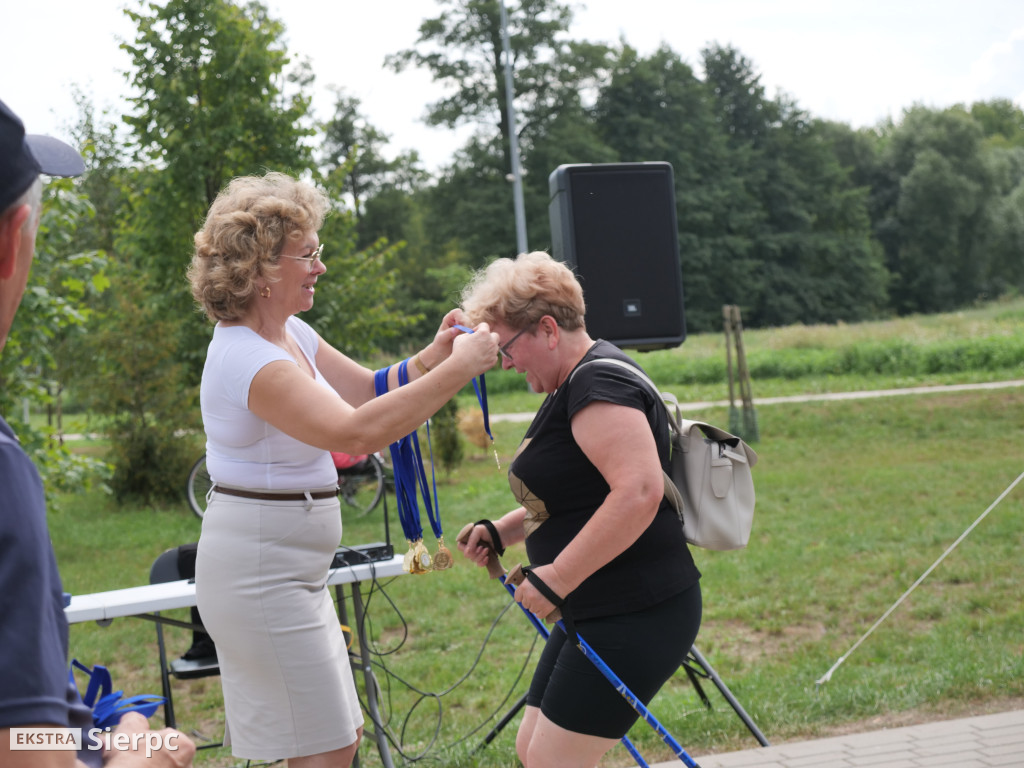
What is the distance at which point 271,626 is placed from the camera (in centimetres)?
229

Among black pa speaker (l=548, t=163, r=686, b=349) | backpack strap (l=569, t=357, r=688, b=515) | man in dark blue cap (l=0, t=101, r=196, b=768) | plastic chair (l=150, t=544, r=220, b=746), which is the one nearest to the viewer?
man in dark blue cap (l=0, t=101, r=196, b=768)

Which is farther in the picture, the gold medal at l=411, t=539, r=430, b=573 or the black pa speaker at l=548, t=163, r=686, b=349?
the black pa speaker at l=548, t=163, r=686, b=349

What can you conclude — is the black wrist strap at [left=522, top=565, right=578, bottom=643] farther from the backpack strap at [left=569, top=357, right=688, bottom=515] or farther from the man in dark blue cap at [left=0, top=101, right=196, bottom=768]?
the man in dark blue cap at [left=0, top=101, right=196, bottom=768]

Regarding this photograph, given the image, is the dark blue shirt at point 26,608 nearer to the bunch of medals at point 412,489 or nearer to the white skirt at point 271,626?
the white skirt at point 271,626

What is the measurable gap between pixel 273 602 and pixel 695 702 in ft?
9.44

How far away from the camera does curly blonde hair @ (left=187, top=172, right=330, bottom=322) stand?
7.70ft

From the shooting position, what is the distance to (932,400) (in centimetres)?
1507

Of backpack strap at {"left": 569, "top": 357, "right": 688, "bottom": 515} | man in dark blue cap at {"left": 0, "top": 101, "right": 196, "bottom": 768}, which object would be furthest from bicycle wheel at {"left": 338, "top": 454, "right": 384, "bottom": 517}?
man in dark blue cap at {"left": 0, "top": 101, "right": 196, "bottom": 768}

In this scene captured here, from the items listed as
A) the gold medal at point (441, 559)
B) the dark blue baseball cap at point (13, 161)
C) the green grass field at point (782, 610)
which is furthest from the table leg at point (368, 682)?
the dark blue baseball cap at point (13, 161)

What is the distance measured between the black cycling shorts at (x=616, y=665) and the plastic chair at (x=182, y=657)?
1.92m

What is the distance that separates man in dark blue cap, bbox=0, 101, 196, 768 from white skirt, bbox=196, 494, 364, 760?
4.18 ft

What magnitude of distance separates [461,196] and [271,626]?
120 ft

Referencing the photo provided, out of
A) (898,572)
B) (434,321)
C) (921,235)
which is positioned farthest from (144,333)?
(921,235)

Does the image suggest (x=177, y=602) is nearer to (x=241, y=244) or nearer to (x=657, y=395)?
(x=241, y=244)
